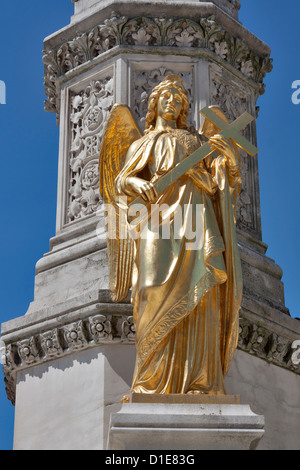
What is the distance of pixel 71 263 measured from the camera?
11.0 m

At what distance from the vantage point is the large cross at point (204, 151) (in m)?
9.38

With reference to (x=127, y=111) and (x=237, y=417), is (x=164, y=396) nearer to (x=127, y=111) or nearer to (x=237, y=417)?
(x=237, y=417)

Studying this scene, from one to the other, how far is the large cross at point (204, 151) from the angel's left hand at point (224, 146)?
0.14 feet

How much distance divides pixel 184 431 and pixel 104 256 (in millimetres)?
2911

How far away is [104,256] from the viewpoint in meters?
10.8

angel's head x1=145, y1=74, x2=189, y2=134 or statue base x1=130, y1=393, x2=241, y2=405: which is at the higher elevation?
angel's head x1=145, y1=74, x2=189, y2=134

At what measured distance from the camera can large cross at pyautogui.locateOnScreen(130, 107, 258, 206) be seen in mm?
9383

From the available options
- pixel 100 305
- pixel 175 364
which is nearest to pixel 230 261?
pixel 175 364

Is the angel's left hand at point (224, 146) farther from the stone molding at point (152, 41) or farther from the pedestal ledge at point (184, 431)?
the stone molding at point (152, 41)

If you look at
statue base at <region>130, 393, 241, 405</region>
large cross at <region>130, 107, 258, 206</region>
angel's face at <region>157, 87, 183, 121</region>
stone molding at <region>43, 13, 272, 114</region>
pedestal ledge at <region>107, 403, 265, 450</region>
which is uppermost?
stone molding at <region>43, 13, 272, 114</region>

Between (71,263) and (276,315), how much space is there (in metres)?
1.94

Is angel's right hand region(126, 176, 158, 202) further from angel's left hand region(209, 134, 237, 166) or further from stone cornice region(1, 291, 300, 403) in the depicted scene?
stone cornice region(1, 291, 300, 403)

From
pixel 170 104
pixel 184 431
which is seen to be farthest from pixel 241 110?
pixel 184 431

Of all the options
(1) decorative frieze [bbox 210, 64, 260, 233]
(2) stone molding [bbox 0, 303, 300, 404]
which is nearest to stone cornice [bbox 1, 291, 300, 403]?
(2) stone molding [bbox 0, 303, 300, 404]
